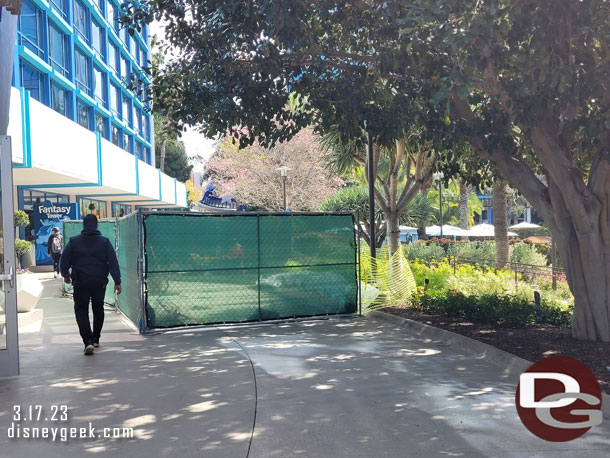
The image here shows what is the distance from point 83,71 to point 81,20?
2.51m

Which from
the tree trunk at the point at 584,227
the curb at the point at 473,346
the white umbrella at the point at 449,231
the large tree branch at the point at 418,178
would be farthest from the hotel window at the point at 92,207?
the tree trunk at the point at 584,227

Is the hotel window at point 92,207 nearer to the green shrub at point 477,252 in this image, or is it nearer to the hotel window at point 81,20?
the hotel window at point 81,20

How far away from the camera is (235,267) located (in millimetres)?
11250

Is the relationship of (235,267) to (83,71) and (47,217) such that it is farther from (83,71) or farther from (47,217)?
(83,71)

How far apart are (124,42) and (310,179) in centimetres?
1641

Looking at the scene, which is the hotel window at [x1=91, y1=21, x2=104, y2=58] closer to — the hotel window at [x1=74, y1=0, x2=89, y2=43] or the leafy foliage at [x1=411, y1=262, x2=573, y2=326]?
the hotel window at [x1=74, y1=0, x2=89, y2=43]

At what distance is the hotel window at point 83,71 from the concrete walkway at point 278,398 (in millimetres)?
26360

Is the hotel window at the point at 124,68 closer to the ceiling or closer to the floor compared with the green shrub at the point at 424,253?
closer to the ceiling

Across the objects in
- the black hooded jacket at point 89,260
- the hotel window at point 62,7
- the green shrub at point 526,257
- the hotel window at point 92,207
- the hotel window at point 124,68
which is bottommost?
the green shrub at point 526,257

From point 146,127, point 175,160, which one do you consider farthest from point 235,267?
point 175,160

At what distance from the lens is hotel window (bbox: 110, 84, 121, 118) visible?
132ft

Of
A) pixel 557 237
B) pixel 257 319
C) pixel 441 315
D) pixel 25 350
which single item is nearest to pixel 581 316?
pixel 557 237

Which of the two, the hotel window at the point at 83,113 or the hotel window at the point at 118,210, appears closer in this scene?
the hotel window at the point at 83,113

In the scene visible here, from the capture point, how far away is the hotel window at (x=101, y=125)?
1463 inches
